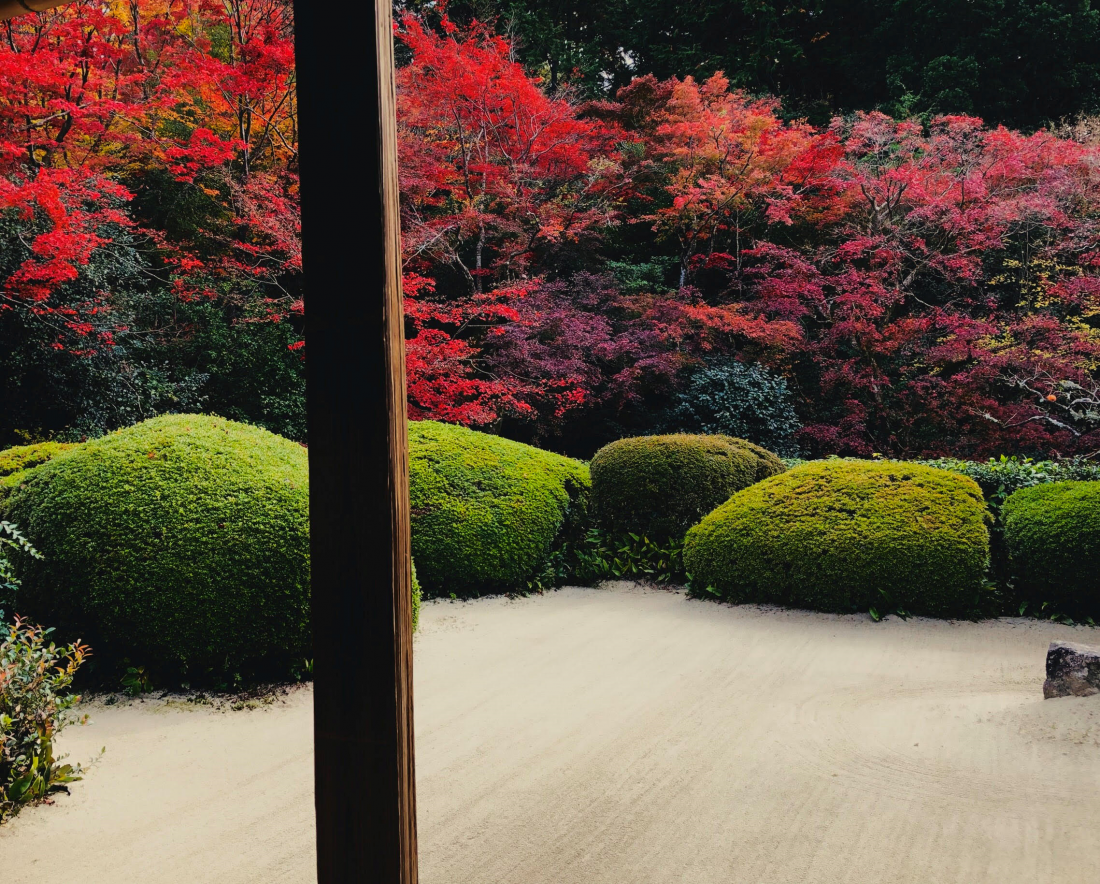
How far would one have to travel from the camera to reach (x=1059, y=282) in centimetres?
1046

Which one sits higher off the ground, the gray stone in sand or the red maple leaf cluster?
the red maple leaf cluster

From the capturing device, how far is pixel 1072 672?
150 inches

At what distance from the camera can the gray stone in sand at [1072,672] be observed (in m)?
3.79

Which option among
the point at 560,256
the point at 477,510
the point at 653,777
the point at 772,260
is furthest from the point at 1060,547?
the point at 560,256

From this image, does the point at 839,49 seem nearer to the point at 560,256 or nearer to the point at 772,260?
the point at 772,260

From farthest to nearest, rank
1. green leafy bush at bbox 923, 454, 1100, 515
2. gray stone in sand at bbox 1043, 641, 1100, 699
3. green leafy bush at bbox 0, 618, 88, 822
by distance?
1. green leafy bush at bbox 923, 454, 1100, 515
2. gray stone in sand at bbox 1043, 641, 1100, 699
3. green leafy bush at bbox 0, 618, 88, 822

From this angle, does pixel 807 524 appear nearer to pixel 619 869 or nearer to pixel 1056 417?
pixel 619 869

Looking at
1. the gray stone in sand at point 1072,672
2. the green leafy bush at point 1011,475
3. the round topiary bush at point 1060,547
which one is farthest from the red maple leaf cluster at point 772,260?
the gray stone in sand at point 1072,672

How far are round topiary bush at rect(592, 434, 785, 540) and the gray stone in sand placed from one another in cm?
342

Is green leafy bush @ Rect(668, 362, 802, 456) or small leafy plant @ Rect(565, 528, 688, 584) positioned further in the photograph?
green leafy bush @ Rect(668, 362, 802, 456)

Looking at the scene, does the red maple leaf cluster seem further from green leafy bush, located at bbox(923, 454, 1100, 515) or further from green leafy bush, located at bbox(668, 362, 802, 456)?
green leafy bush, located at bbox(923, 454, 1100, 515)

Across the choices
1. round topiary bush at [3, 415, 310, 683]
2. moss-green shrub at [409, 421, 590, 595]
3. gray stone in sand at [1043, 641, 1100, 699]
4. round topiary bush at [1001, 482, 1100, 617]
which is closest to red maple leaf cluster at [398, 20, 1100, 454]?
moss-green shrub at [409, 421, 590, 595]

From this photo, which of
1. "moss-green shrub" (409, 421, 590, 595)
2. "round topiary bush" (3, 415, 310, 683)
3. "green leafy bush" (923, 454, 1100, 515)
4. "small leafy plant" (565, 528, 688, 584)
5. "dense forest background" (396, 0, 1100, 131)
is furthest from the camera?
"dense forest background" (396, 0, 1100, 131)

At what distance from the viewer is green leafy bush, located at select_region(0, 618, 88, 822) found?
2.93m
